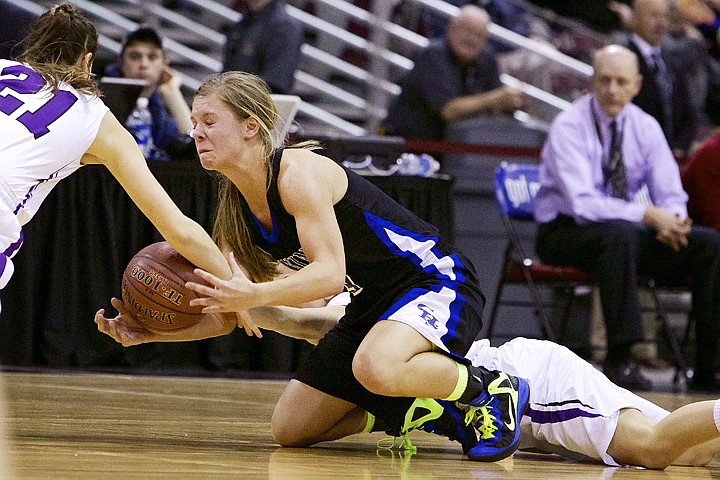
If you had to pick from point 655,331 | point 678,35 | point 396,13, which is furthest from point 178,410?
point 678,35

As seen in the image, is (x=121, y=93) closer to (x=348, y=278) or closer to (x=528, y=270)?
(x=528, y=270)

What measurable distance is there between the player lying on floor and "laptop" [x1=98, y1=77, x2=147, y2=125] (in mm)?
2290

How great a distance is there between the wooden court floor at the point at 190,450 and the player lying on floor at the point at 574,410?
0.19ft

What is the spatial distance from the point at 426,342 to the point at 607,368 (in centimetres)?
289

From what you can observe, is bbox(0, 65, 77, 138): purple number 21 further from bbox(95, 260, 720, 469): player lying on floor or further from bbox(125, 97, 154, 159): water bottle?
bbox(125, 97, 154, 159): water bottle

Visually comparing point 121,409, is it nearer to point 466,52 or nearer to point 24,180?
point 24,180

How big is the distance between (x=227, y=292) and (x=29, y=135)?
0.70 meters

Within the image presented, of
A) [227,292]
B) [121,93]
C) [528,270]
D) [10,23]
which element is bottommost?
[528,270]

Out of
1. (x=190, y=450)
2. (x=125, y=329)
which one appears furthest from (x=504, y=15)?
(x=190, y=450)

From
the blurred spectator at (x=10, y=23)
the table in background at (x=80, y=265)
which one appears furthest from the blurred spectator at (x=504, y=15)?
the table in background at (x=80, y=265)

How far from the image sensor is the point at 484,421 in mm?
3057

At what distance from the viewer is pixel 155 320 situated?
2949 mm

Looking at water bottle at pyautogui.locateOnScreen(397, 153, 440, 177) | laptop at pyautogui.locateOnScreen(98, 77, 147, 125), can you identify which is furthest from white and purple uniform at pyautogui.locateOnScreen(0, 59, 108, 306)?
water bottle at pyautogui.locateOnScreen(397, 153, 440, 177)

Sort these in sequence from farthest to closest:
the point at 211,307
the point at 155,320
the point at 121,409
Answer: the point at 121,409
the point at 155,320
the point at 211,307
